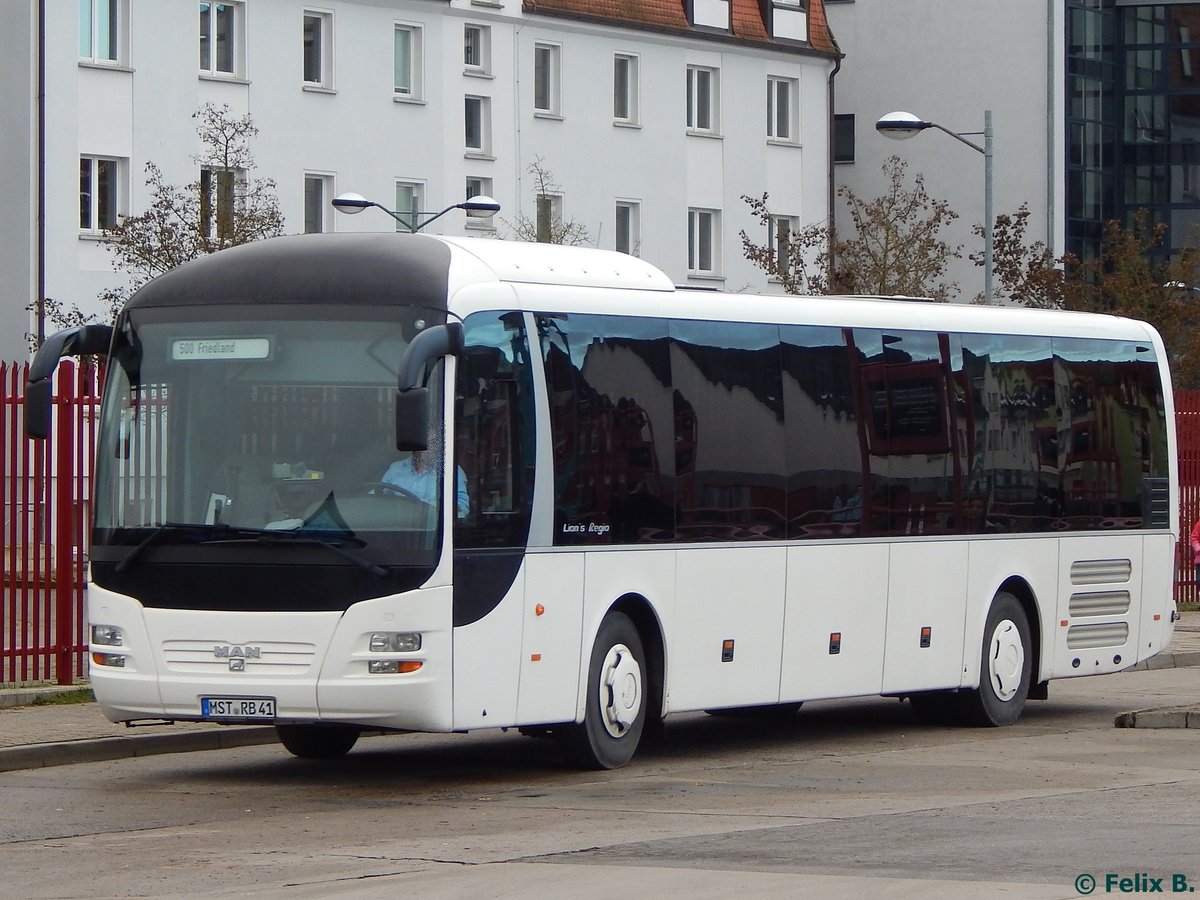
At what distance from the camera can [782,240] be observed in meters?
48.8

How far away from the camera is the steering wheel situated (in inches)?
533

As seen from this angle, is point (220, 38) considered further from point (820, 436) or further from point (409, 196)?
point (820, 436)

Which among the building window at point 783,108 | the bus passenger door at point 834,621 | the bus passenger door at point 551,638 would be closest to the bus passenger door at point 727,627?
the bus passenger door at point 834,621

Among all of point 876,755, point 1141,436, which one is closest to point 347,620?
point 876,755

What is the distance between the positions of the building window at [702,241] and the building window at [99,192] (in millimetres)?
16386

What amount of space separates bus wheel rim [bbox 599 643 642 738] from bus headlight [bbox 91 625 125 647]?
270cm

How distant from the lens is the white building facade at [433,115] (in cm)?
4678

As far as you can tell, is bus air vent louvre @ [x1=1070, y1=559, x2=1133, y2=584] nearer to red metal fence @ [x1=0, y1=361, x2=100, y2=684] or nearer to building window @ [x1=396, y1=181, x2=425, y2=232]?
red metal fence @ [x1=0, y1=361, x2=100, y2=684]

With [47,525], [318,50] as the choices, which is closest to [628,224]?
[318,50]

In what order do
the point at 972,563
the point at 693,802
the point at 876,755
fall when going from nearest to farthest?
the point at 693,802 < the point at 876,755 < the point at 972,563

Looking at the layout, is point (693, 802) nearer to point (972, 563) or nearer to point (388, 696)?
point (388, 696)

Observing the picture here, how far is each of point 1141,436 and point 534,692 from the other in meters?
7.30

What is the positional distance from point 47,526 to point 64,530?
23 centimetres

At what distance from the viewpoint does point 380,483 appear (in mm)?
13562
